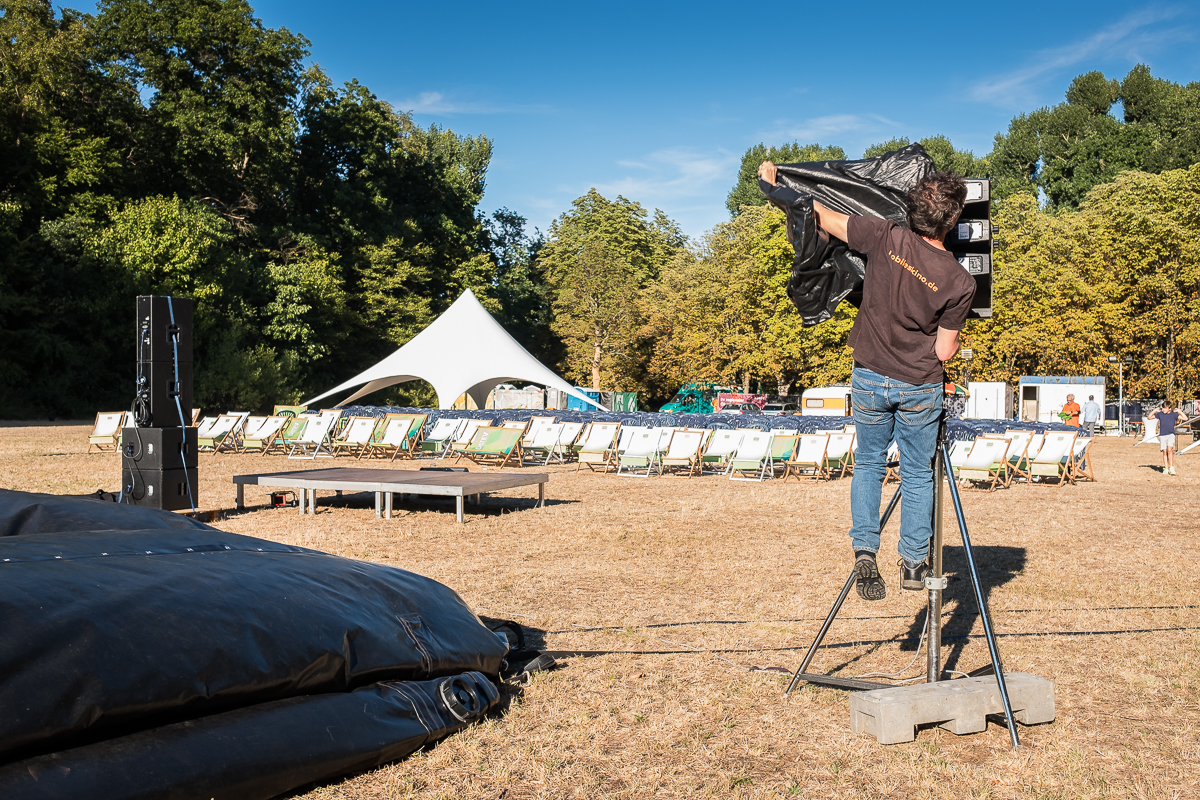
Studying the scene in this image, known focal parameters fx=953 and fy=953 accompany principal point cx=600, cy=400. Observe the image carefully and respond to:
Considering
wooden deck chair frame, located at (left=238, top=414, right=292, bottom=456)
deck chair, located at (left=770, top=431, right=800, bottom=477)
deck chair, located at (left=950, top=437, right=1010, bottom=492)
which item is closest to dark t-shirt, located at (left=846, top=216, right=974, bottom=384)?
→ deck chair, located at (left=950, top=437, right=1010, bottom=492)

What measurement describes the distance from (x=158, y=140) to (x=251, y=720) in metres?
37.7

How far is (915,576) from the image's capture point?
366cm

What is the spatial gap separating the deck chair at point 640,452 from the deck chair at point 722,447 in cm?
82

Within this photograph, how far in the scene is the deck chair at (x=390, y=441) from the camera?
58.4 feet

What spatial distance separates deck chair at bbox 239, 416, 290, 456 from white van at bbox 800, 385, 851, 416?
1885 cm

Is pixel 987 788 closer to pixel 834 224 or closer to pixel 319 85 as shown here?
pixel 834 224

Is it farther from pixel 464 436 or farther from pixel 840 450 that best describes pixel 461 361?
pixel 840 450

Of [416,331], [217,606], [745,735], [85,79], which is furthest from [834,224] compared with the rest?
[416,331]

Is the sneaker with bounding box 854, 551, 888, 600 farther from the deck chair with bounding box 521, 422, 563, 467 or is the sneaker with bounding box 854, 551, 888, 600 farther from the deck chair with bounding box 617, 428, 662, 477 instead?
the deck chair with bounding box 521, 422, 563, 467

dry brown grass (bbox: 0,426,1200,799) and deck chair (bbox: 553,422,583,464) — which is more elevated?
deck chair (bbox: 553,422,583,464)

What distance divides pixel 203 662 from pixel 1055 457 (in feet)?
46.8

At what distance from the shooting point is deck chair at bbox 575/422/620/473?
52.8 ft

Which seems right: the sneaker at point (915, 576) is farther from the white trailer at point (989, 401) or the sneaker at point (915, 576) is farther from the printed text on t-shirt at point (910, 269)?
the white trailer at point (989, 401)

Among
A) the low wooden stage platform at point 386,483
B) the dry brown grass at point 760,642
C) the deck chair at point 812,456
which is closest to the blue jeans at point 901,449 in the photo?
the dry brown grass at point 760,642
